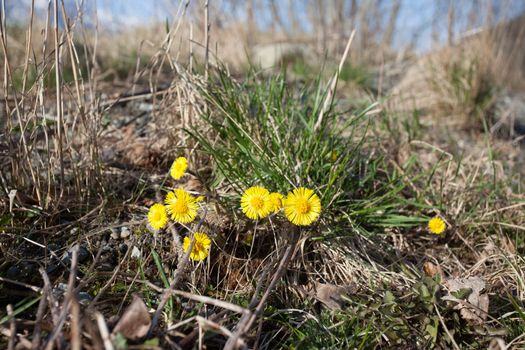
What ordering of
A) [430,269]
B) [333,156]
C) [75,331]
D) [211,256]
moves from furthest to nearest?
[333,156] → [430,269] → [211,256] → [75,331]

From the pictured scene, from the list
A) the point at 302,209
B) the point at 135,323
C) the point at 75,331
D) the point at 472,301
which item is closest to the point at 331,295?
the point at 302,209

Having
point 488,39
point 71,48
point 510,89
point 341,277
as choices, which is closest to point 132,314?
point 341,277

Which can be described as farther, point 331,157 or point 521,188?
point 521,188

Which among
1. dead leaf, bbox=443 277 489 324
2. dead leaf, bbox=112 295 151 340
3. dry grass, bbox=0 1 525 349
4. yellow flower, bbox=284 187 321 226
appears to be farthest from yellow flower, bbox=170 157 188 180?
dead leaf, bbox=443 277 489 324

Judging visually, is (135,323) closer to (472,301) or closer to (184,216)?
(184,216)

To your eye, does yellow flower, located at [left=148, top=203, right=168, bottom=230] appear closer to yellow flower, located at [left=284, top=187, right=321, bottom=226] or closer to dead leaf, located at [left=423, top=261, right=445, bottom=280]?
yellow flower, located at [left=284, top=187, right=321, bottom=226]

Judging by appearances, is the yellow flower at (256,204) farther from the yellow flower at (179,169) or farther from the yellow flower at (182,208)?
the yellow flower at (179,169)

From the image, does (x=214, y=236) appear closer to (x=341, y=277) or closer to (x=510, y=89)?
(x=341, y=277)
